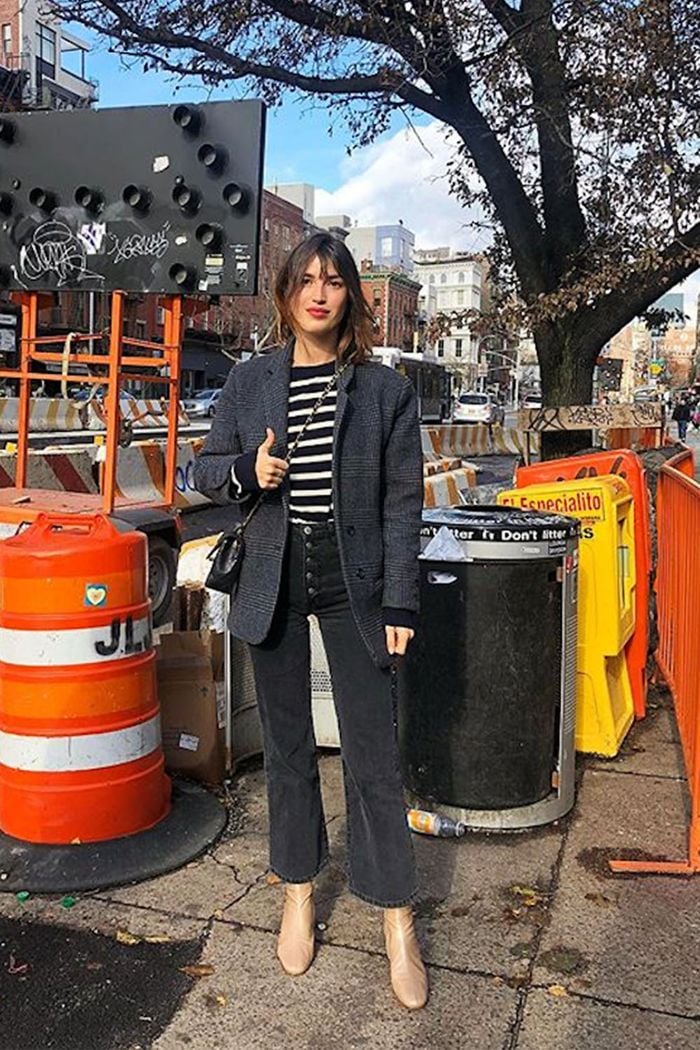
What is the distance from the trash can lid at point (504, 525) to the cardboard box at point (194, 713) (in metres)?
Answer: 1.14

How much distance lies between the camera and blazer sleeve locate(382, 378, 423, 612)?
8.97ft

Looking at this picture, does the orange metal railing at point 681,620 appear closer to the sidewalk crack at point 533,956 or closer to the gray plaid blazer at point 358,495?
the sidewalk crack at point 533,956

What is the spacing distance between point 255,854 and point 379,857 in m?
0.88

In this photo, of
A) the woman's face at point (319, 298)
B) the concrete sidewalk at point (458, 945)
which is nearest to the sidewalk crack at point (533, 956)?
the concrete sidewalk at point (458, 945)

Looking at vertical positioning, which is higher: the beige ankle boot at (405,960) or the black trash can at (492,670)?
the black trash can at (492,670)

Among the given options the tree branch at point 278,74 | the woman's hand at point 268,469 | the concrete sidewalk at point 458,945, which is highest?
the tree branch at point 278,74

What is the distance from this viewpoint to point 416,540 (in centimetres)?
278

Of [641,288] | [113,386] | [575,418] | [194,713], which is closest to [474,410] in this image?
[575,418]

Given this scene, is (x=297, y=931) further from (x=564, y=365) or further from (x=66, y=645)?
(x=564, y=365)

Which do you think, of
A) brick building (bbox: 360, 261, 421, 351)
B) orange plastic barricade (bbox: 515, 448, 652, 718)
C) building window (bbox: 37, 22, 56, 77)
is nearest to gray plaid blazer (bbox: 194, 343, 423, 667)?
orange plastic barricade (bbox: 515, 448, 652, 718)

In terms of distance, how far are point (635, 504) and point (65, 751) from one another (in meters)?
3.15

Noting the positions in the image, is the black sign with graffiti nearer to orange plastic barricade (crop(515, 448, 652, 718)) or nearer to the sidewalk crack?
orange plastic barricade (crop(515, 448, 652, 718))

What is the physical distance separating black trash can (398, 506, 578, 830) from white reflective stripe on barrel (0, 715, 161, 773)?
3.52 feet

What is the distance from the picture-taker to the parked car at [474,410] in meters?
56.8
